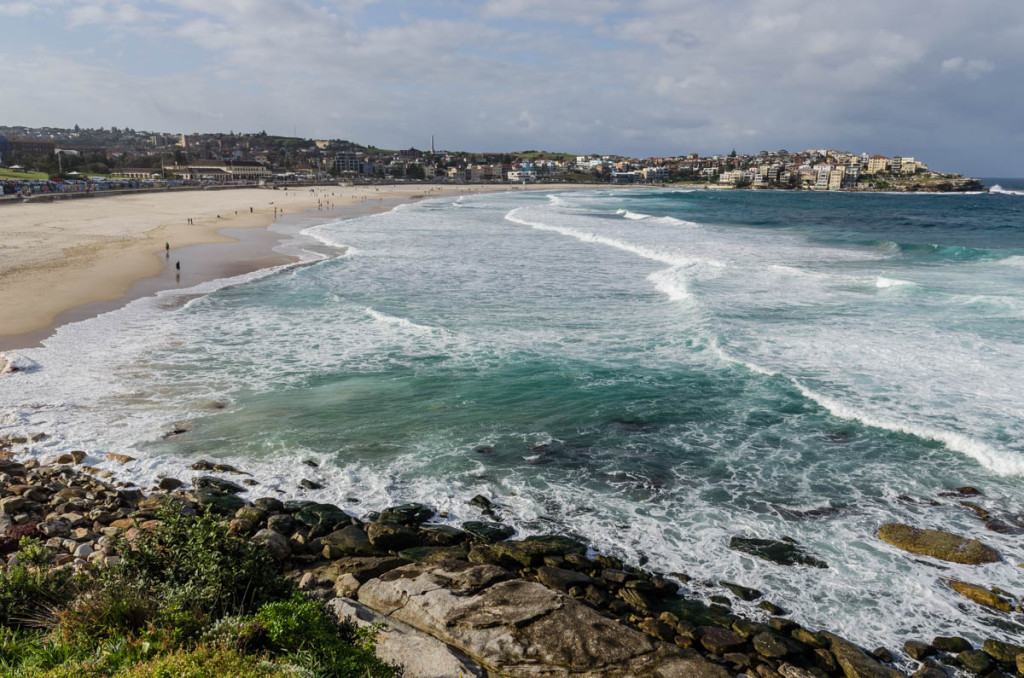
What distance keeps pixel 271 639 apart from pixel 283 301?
21094 mm

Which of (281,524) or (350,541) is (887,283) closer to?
(350,541)

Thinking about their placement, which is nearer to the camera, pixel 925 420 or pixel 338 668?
pixel 338 668

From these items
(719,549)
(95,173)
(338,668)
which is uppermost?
(95,173)

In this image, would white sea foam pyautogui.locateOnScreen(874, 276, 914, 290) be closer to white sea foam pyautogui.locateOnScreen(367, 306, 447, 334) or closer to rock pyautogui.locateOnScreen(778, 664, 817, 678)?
white sea foam pyautogui.locateOnScreen(367, 306, 447, 334)

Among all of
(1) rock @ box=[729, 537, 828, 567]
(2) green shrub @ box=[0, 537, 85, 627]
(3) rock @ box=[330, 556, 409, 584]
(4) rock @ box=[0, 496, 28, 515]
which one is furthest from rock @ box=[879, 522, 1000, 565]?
(4) rock @ box=[0, 496, 28, 515]

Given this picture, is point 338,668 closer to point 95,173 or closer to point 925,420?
point 925,420

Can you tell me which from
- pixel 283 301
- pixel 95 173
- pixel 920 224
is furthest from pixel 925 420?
pixel 95 173

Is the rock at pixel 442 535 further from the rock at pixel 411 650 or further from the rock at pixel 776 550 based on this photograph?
the rock at pixel 776 550

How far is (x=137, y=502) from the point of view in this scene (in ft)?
33.4

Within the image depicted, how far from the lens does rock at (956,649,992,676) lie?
7.24 meters

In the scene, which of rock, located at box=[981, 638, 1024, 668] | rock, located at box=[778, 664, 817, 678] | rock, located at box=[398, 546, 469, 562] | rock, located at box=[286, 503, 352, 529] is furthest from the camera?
rock, located at box=[286, 503, 352, 529]

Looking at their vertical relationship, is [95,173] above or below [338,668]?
above

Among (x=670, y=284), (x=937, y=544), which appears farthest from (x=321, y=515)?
(x=670, y=284)

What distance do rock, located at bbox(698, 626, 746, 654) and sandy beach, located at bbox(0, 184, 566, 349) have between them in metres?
19.8
